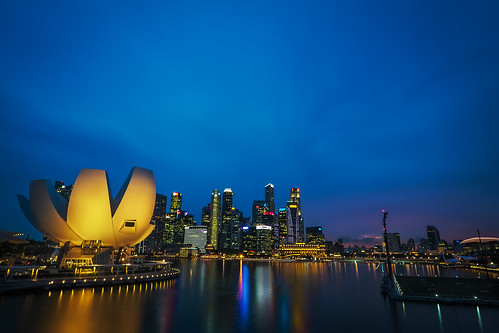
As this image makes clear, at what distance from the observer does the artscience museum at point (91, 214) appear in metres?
31.1

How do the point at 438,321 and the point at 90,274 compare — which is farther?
the point at 90,274

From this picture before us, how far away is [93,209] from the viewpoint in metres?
31.4

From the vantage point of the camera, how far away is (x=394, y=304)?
2209 cm

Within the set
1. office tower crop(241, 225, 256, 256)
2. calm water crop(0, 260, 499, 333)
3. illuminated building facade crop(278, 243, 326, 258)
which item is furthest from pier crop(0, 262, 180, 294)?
office tower crop(241, 225, 256, 256)

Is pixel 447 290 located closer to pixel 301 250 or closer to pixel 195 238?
pixel 301 250

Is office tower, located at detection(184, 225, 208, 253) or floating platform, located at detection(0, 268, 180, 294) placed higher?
office tower, located at detection(184, 225, 208, 253)

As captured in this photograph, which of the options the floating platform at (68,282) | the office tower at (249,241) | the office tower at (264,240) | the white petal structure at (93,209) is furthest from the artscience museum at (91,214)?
the office tower at (249,241)

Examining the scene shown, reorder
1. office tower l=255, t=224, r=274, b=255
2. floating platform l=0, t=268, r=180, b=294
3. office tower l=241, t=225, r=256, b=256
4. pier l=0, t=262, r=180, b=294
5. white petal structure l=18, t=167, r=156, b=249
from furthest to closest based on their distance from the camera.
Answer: office tower l=241, t=225, r=256, b=256 → office tower l=255, t=224, r=274, b=255 → white petal structure l=18, t=167, r=156, b=249 → pier l=0, t=262, r=180, b=294 → floating platform l=0, t=268, r=180, b=294

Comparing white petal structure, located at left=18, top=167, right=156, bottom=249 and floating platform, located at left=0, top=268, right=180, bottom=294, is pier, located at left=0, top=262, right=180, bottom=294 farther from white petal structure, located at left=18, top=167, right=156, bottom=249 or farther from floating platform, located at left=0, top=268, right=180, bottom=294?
white petal structure, located at left=18, top=167, right=156, bottom=249

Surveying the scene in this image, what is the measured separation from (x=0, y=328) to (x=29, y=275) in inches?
702

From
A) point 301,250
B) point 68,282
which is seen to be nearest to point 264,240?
point 301,250

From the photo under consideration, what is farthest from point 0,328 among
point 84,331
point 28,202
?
point 28,202

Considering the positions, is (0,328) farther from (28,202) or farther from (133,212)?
(28,202)

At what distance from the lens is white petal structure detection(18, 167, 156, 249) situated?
102ft
